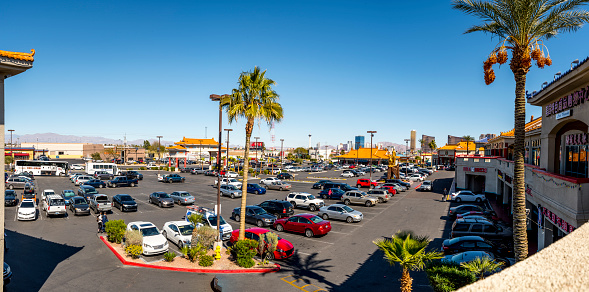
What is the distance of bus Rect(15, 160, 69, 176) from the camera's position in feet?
195

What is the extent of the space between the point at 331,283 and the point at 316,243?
6608 mm

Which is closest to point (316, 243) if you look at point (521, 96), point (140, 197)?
point (521, 96)

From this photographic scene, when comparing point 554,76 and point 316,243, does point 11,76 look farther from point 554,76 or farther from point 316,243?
point 554,76

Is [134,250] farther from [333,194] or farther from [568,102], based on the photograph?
[333,194]

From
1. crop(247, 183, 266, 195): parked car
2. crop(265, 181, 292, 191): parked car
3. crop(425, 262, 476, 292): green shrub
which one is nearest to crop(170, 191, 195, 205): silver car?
crop(247, 183, 266, 195): parked car

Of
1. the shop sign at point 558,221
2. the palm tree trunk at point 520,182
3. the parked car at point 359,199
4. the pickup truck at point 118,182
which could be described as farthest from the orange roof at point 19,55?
the pickup truck at point 118,182

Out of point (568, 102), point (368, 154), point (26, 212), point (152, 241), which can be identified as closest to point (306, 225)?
point (152, 241)

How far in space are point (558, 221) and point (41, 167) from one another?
73989 millimetres

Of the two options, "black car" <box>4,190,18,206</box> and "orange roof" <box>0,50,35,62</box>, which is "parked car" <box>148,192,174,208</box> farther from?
"orange roof" <box>0,50,35,62</box>

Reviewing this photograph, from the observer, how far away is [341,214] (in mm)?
26891

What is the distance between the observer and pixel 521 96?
11.3 metres

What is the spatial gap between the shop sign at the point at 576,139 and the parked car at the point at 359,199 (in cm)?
1908

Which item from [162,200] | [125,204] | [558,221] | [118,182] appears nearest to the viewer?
[558,221]

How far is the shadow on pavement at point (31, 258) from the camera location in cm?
1385
